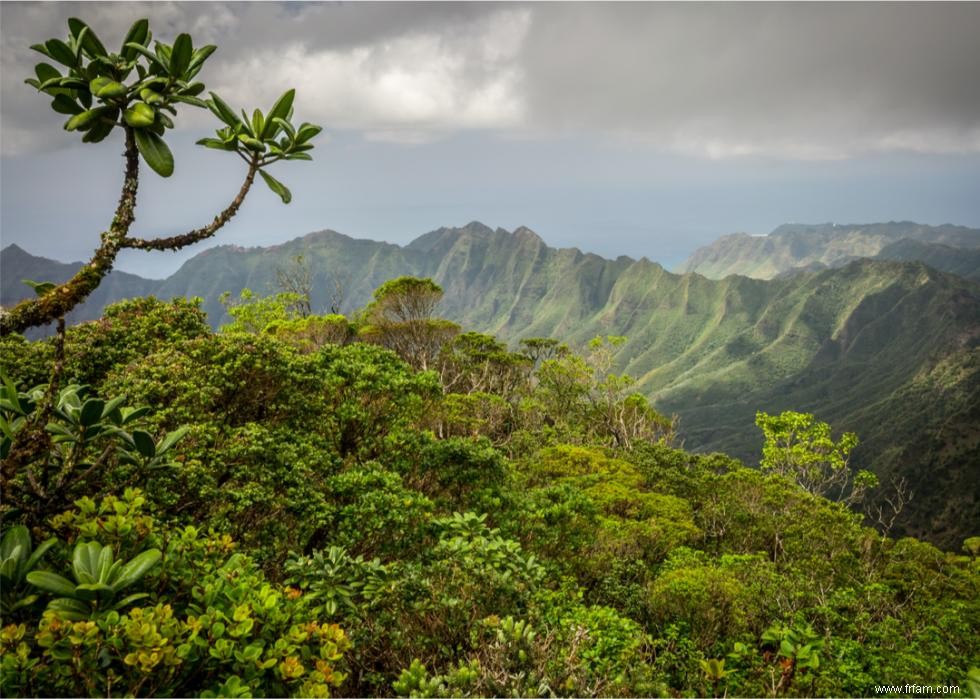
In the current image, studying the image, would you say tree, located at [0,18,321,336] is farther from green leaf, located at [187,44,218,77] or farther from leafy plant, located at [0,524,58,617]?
leafy plant, located at [0,524,58,617]

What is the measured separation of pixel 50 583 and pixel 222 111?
3.15m

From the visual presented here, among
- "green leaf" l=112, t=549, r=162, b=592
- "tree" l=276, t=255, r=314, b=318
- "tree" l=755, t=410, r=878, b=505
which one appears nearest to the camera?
"green leaf" l=112, t=549, r=162, b=592

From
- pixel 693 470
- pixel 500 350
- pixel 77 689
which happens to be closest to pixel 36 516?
pixel 77 689

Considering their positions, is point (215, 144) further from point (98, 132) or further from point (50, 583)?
point (50, 583)

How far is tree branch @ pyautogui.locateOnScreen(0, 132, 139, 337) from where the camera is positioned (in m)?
3.28

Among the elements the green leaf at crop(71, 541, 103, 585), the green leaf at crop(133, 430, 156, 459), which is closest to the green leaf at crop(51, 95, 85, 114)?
the green leaf at crop(133, 430, 156, 459)

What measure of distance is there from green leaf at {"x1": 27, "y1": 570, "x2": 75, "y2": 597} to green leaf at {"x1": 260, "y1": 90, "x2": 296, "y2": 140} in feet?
10.2

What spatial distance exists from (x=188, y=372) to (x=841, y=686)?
41.4 feet

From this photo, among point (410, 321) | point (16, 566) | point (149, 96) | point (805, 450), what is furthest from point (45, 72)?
point (805, 450)

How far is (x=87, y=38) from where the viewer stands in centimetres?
328

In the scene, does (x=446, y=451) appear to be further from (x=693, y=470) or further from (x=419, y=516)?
(x=693, y=470)

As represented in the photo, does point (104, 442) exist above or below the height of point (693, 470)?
above

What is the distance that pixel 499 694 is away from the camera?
3.97 m

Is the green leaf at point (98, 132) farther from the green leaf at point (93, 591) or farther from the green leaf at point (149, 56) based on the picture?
the green leaf at point (93, 591)
